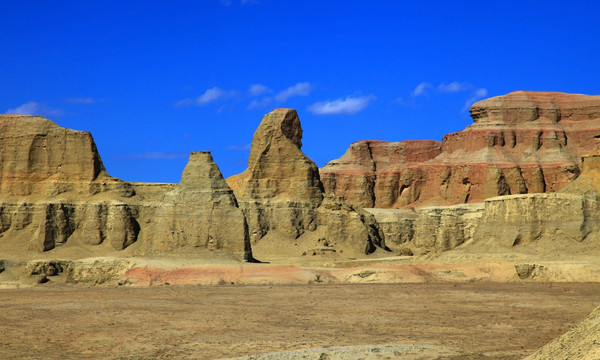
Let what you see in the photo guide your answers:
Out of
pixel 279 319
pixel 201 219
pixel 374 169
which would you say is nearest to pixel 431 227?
pixel 201 219

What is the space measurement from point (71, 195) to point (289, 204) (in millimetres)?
18574

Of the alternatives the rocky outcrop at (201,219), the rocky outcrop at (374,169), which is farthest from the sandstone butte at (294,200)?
the rocky outcrop at (374,169)

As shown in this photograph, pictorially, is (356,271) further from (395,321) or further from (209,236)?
(395,321)

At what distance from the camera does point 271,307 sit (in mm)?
25891

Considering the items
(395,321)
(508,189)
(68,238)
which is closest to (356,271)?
(395,321)

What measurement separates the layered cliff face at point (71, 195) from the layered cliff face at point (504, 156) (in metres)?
46.3

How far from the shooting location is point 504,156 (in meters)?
91.6

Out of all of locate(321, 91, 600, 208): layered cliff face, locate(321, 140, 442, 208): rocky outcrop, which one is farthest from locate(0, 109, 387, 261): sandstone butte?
locate(321, 140, 442, 208): rocky outcrop

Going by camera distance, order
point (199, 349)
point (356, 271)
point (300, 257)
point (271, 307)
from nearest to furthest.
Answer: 1. point (199, 349)
2. point (271, 307)
3. point (356, 271)
4. point (300, 257)

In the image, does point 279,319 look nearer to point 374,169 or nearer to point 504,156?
point 504,156

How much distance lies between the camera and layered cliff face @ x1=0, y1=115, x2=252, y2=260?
46.4 m

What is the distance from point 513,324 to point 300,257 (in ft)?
123

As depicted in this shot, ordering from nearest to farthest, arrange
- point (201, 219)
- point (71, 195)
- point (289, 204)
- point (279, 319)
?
1. point (279, 319)
2. point (201, 219)
3. point (71, 195)
4. point (289, 204)

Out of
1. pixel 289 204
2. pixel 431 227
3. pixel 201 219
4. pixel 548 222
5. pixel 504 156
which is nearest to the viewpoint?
pixel 201 219
